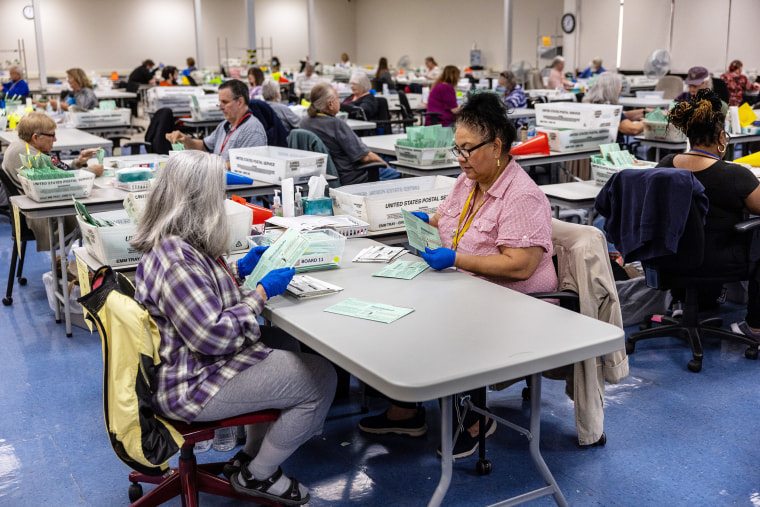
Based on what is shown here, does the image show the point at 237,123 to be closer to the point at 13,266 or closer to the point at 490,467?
the point at 13,266

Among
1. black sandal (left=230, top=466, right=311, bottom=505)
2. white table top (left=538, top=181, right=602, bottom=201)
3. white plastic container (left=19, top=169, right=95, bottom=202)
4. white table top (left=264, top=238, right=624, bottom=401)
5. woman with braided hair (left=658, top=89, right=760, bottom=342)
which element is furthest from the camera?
white table top (left=538, top=181, right=602, bottom=201)

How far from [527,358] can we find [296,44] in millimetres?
21826

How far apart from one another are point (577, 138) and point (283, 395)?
383 centimetres

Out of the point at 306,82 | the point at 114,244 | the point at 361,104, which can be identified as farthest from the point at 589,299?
the point at 306,82

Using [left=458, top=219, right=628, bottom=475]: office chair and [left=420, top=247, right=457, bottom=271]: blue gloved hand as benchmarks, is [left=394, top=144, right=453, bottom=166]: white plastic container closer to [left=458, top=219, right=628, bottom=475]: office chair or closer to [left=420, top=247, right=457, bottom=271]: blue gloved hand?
[left=458, top=219, right=628, bottom=475]: office chair

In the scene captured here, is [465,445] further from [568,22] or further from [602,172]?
[568,22]

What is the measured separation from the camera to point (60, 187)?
143 inches

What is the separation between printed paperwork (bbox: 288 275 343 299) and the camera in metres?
2.13

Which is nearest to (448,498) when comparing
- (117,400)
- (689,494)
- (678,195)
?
(689,494)

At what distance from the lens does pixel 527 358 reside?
1637 millimetres

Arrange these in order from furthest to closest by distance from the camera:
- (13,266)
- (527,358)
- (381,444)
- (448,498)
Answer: (13,266)
(381,444)
(448,498)
(527,358)

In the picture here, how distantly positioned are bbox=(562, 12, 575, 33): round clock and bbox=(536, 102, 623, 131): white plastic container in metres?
11.9

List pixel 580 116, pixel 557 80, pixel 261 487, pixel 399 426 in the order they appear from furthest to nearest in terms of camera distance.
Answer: pixel 557 80 → pixel 580 116 → pixel 399 426 → pixel 261 487

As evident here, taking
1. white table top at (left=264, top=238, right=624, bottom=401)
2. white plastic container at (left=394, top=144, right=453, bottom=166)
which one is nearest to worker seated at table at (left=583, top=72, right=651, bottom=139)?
white plastic container at (left=394, top=144, right=453, bottom=166)
